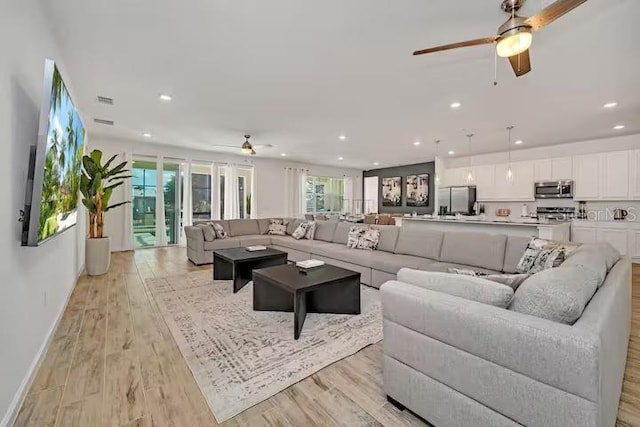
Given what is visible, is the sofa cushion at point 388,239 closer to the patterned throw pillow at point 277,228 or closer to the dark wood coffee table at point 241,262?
the dark wood coffee table at point 241,262

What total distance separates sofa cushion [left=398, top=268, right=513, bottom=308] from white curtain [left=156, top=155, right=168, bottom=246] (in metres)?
7.07

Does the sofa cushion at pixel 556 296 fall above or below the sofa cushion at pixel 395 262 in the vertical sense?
above

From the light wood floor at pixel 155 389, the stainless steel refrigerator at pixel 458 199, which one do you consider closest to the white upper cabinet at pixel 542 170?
the stainless steel refrigerator at pixel 458 199

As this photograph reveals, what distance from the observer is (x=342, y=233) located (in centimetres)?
518

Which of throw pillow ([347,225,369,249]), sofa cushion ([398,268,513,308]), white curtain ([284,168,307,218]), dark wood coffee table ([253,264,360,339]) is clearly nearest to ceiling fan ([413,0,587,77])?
sofa cushion ([398,268,513,308])

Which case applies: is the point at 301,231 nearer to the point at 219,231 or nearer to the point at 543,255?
the point at 219,231

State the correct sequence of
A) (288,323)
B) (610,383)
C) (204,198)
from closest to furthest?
(610,383)
(288,323)
(204,198)

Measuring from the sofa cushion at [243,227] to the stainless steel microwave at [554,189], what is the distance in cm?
662

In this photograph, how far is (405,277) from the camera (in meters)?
1.79

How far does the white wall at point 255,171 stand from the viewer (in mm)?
6676

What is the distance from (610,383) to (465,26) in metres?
2.53

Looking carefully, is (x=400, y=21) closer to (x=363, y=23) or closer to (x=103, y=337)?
(x=363, y=23)

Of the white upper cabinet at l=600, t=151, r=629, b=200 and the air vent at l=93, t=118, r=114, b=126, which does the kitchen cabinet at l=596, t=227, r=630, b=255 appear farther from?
the air vent at l=93, t=118, r=114, b=126

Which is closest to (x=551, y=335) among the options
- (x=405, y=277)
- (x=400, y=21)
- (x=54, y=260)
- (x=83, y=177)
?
(x=405, y=277)
